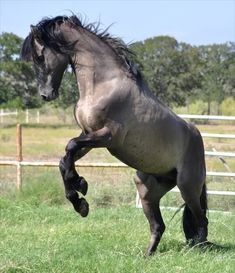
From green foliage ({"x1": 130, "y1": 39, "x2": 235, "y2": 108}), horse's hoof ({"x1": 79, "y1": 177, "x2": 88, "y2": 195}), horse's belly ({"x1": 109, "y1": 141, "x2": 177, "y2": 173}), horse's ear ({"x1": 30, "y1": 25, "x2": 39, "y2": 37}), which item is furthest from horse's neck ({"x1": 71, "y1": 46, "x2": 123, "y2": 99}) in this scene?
green foliage ({"x1": 130, "y1": 39, "x2": 235, "y2": 108})

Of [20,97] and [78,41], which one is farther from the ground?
[78,41]

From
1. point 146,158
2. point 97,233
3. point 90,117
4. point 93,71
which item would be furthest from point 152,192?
point 93,71

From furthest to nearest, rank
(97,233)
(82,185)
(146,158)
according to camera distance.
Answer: (97,233) → (146,158) → (82,185)

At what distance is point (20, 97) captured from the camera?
4794cm

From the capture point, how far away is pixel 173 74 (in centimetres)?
5484

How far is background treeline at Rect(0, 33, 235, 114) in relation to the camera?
155ft

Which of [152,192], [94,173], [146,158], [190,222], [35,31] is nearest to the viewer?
[35,31]

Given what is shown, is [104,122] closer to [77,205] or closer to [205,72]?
[77,205]

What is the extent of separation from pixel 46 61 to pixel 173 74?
4985 cm

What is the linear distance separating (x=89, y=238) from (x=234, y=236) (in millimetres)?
1929

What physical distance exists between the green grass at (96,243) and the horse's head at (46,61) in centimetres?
153

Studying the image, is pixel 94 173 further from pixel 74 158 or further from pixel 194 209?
pixel 74 158

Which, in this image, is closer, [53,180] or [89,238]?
[89,238]

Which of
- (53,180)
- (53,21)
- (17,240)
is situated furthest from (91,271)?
(53,180)
